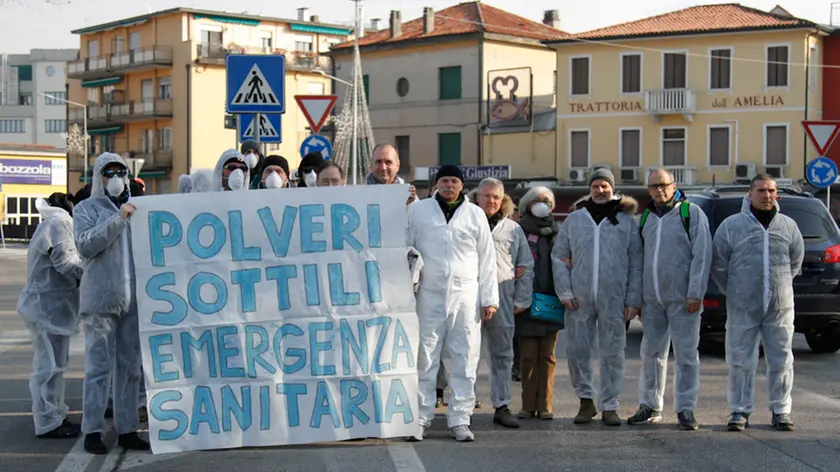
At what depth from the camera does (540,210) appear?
974 centimetres

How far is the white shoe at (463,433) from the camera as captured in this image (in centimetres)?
841

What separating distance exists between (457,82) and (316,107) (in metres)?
38.7

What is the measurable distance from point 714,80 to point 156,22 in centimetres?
3925

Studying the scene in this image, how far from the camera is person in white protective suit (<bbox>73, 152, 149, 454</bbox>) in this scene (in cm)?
797

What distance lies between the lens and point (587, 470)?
24.5ft

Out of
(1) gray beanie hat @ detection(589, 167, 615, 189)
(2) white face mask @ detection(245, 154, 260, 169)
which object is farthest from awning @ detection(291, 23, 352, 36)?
(1) gray beanie hat @ detection(589, 167, 615, 189)

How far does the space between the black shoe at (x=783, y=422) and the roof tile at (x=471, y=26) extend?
48.3 m

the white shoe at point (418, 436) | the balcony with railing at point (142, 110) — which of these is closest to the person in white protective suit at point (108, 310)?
the white shoe at point (418, 436)

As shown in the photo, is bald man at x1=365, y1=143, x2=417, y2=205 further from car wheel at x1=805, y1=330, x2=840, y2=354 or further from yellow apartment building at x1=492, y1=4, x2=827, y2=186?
yellow apartment building at x1=492, y1=4, x2=827, y2=186

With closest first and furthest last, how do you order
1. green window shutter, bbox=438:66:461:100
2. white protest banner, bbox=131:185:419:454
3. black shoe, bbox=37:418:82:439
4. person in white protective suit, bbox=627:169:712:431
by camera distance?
1. white protest banner, bbox=131:185:419:454
2. black shoe, bbox=37:418:82:439
3. person in white protective suit, bbox=627:169:712:431
4. green window shutter, bbox=438:66:461:100

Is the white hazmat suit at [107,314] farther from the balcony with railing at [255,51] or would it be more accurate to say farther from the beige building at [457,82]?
the balcony with railing at [255,51]

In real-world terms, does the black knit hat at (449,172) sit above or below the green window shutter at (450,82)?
below

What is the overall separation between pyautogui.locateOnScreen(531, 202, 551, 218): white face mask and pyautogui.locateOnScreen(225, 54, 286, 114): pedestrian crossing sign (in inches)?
179

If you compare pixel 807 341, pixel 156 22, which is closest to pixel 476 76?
pixel 156 22
